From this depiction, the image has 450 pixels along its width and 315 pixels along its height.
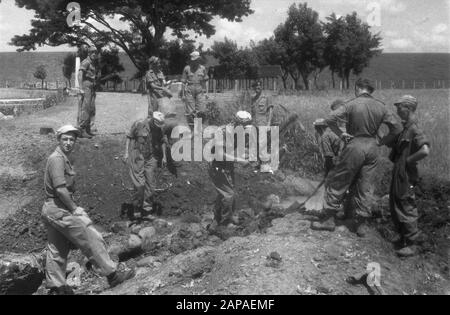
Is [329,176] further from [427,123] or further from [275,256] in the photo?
[427,123]

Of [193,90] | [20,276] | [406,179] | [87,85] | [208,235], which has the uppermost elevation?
[87,85]

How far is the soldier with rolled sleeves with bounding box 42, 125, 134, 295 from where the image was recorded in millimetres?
5461

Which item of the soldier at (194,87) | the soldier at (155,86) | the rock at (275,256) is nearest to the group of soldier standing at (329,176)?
the rock at (275,256)

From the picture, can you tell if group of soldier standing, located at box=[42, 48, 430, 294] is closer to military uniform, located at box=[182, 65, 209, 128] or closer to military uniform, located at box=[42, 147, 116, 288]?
military uniform, located at box=[42, 147, 116, 288]

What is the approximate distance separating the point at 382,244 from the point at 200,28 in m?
22.2

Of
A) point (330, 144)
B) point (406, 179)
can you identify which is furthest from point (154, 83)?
point (406, 179)

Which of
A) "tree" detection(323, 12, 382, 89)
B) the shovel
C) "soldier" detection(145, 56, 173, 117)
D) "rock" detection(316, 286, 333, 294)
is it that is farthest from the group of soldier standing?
"tree" detection(323, 12, 382, 89)

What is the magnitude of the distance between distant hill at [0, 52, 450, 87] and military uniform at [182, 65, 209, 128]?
35365 millimetres

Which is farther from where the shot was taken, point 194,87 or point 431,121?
point 431,121

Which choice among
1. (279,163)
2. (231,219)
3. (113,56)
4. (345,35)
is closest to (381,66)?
(345,35)

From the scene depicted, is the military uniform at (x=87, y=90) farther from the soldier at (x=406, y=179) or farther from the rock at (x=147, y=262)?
the soldier at (x=406, y=179)

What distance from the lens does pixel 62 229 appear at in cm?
552

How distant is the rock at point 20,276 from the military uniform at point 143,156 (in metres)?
2.04

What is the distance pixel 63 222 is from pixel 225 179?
249cm
